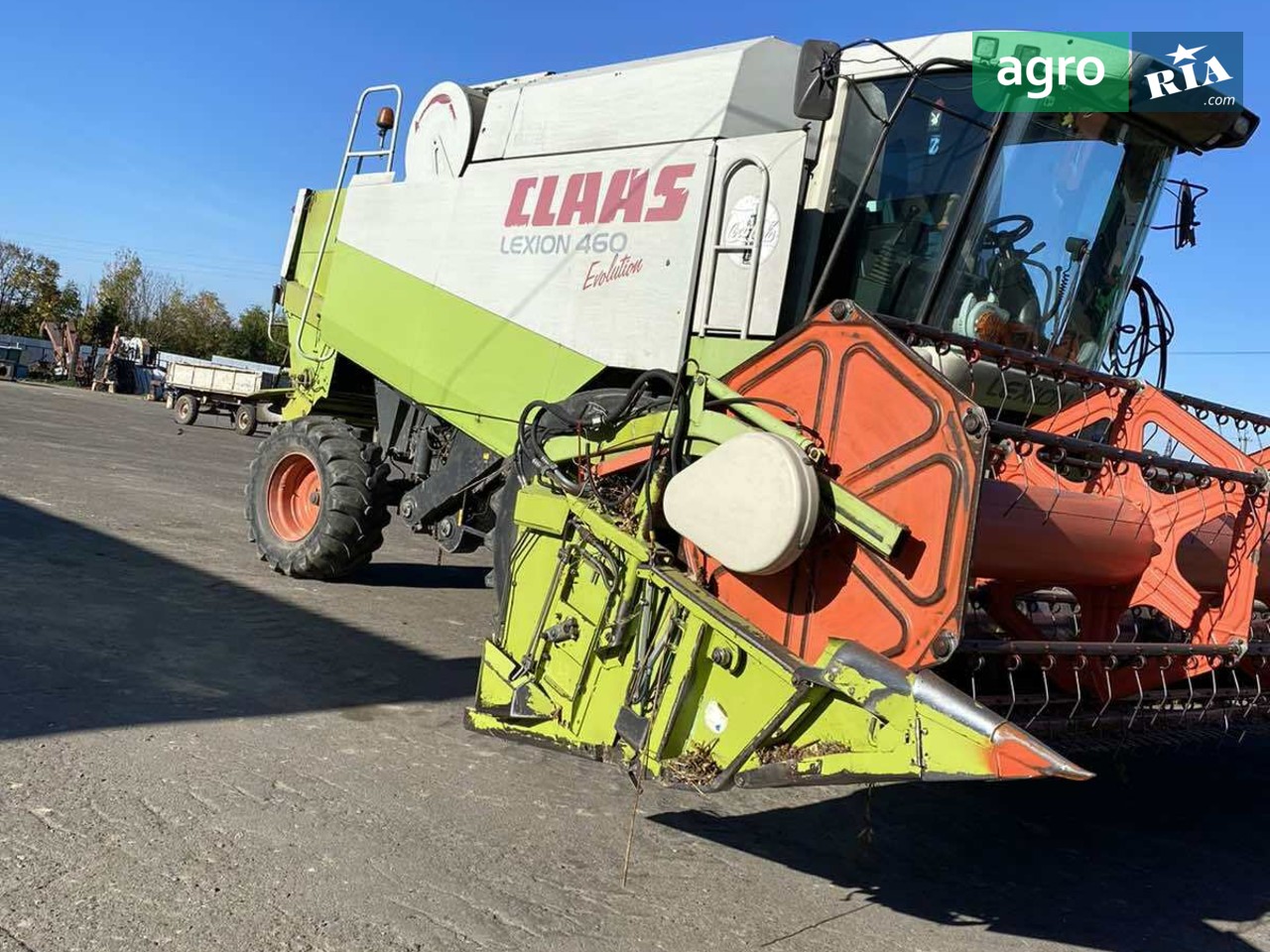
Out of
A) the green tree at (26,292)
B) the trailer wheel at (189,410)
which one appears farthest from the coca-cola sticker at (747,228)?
the green tree at (26,292)

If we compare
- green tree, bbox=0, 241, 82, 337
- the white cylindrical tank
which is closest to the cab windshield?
the white cylindrical tank

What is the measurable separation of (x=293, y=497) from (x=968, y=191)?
5.38 m

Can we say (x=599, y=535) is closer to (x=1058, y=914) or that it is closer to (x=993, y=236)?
Result: (x=1058, y=914)

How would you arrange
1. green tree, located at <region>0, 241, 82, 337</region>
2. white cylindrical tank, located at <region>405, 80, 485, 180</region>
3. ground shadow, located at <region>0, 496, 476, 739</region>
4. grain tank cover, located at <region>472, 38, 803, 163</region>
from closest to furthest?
ground shadow, located at <region>0, 496, 476, 739</region>, grain tank cover, located at <region>472, 38, 803, 163</region>, white cylindrical tank, located at <region>405, 80, 485, 180</region>, green tree, located at <region>0, 241, 82, 337</region>

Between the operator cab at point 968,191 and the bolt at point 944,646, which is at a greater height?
the operator cab at point 968,191

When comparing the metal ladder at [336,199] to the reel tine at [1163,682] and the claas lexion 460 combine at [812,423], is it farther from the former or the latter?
the reel tine at [1163,682]

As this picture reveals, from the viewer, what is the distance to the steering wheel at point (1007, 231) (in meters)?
4.92

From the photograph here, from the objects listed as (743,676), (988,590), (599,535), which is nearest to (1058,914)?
(988,590)

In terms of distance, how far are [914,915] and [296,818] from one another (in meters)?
2.09

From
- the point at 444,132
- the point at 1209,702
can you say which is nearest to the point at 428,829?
the point at 1209,702

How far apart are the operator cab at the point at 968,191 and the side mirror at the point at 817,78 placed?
1.36 ft

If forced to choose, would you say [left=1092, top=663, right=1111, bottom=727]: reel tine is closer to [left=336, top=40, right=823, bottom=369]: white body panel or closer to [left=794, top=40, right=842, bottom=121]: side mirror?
[left=336, top=40, right=823, bottom=369]: white body panel

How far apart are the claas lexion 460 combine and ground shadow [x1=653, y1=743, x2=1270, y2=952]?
60 centimetres

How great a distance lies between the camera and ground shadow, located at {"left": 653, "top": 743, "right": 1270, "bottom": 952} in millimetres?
3721
